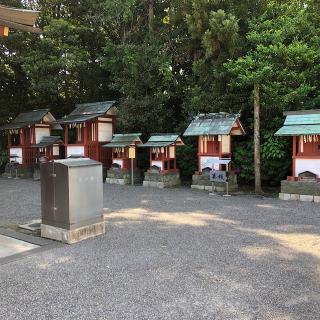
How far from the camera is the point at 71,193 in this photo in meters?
5.81

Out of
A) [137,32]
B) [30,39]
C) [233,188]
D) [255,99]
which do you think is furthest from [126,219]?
A: [30,39]

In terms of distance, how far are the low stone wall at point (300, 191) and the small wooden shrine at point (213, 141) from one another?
7.09ft

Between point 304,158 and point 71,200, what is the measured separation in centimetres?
746

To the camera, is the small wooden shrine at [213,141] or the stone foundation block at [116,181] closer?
the small wooden shrine at [213,141]

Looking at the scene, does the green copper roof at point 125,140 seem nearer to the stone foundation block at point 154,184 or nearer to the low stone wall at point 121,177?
the low stone wall at point 121,177

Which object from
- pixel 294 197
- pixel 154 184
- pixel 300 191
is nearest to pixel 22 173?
pixel 154 184

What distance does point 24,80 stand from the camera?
2150cm

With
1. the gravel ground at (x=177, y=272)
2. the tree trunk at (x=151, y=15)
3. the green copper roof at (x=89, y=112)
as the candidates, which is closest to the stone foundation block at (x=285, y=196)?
the gravel ground at (x=177, y=272)

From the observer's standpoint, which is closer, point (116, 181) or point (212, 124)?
point (212, 124)

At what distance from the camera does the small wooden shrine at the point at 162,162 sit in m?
13.2

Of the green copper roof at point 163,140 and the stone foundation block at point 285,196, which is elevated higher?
the green copper roof at point 163,140

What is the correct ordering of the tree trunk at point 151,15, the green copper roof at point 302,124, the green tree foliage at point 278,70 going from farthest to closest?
the tree trunk at point 151,15 < the green tree foliage at point 278,70 < the green copper roof at point 302,124

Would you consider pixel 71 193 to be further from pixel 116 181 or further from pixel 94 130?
pixel 94 130

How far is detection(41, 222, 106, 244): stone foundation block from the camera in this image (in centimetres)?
577
